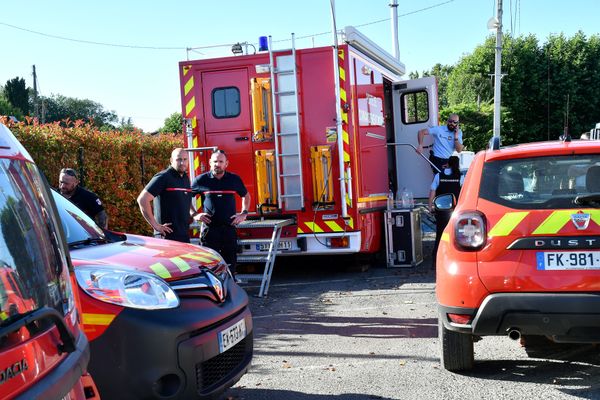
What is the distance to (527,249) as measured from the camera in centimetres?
419

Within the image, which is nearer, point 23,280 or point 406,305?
point 23,280

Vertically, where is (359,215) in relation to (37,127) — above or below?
below

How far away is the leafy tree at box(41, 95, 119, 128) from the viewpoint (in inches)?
2950

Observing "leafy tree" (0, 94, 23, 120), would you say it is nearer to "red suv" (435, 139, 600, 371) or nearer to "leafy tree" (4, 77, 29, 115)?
"leafy tree" (4, 77, 29, 115)

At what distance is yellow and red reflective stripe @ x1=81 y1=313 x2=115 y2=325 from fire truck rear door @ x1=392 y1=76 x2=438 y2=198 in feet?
27.3

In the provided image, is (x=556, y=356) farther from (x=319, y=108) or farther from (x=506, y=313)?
(x=319, y=108)

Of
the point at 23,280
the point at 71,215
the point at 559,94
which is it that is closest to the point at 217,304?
the point at 71,215

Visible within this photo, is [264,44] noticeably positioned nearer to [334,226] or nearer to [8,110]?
[334,226]

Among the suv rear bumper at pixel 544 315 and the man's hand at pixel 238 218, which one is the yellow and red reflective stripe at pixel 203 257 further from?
the man's hand at pixel 238 218

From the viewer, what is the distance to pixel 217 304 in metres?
3.79

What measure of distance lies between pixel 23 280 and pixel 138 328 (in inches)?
58.8

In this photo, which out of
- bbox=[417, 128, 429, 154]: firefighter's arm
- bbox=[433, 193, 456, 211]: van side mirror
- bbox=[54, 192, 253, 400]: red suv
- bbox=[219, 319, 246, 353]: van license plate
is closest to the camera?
bbox=[54, 192, 253, 400]: red suv

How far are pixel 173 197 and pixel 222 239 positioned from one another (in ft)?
2.43

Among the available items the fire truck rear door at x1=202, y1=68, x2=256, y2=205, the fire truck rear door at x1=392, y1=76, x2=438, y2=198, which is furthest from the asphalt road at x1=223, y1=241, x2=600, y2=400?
the fire truck rear door at x1=392, y1=76, x2=438, y2=198
